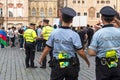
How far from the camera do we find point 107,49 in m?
8.02

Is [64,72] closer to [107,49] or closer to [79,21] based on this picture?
[107,49]

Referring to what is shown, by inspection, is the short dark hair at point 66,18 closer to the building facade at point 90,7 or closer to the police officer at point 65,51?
the police officer at point 65,51

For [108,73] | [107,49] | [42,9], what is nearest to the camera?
[108,73]

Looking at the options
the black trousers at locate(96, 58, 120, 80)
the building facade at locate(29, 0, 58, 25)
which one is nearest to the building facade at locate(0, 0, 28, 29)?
the building facade at locate(29, 0, 58, 25)

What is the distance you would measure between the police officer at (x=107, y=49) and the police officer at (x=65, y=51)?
0.34 metres

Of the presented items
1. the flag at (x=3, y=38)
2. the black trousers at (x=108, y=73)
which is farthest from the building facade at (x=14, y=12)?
the black trousers at (x=108, y=73)

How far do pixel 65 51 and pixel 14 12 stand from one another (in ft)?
261

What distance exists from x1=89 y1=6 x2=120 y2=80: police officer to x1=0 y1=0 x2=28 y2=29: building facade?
78.1 meters

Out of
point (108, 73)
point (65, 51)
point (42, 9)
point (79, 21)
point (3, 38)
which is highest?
point (42, 9)

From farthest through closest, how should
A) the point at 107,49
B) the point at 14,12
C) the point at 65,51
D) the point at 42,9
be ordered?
the point at 42,9
the point at 14,12
the point at 65,51
the point at 107,49

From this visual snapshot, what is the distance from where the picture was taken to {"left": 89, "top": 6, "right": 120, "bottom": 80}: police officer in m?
7.92

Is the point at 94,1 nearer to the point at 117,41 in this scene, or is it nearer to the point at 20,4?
the point at 20,4

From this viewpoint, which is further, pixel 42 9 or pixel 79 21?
pixel 42 9

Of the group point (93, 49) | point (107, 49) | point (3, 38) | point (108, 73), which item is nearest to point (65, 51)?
point (93, 49)
